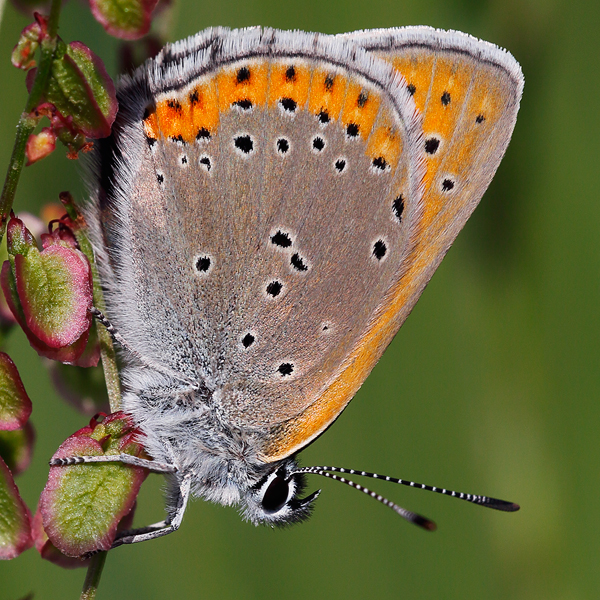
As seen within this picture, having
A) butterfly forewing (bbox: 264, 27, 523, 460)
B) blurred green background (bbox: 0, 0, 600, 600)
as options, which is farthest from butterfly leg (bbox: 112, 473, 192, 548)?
blurred green background (bbox: 0, 0, 600, 600)

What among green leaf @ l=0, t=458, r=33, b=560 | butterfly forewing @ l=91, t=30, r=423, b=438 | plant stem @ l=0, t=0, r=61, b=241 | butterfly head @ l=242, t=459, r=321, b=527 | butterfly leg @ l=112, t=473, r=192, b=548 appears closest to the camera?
plant stem @ l=0, t=0, r=61, b=241

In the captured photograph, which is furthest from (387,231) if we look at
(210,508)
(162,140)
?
(210,508)

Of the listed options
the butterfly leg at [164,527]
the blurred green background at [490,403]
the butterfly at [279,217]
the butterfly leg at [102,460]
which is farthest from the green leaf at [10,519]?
the blurred green background at [490,403]

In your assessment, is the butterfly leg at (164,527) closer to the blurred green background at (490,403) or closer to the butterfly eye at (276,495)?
the butterfly eye at (276,495)

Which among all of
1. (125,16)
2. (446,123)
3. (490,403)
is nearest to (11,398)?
(125,16)

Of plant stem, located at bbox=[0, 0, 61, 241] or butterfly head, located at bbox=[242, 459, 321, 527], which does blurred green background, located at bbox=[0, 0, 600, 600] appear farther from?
plant stem, located at bbox=[0, 0, 61, 241]

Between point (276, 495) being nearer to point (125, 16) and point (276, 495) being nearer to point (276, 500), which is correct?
point (276, 500)
